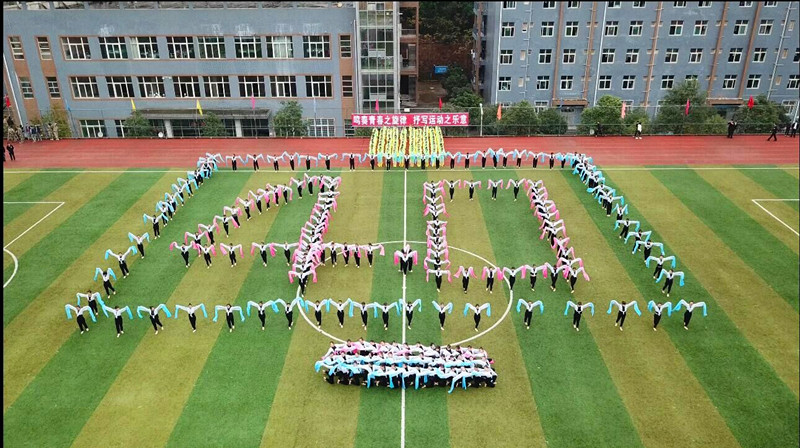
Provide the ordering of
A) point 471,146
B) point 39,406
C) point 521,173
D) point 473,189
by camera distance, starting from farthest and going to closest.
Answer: point 471,146
point 521,173
point 473,189
point 39,406

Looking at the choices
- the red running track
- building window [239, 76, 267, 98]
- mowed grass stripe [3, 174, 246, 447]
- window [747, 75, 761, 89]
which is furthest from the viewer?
window [747, 75, 761, 89]

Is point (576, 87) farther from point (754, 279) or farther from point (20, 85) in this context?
point (20, 85)

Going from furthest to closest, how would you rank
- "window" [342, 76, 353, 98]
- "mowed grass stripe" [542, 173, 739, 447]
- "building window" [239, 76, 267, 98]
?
1. "building window" [239, 76, 267, 98]
2. "window" [342, 76, 353, 98]
3. "mowed grass stripe" [542, 173, 739, 447]

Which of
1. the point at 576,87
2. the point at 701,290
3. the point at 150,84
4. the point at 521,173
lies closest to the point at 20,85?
the point at 150,84

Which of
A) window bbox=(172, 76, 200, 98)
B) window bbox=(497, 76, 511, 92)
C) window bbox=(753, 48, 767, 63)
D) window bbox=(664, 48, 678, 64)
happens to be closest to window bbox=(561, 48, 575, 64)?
window bbox=(497, 76, 511, 92)

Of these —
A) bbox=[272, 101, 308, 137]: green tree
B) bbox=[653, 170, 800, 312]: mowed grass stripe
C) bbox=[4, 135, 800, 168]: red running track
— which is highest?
bbox=[272, 101, 308, 137]: green tree

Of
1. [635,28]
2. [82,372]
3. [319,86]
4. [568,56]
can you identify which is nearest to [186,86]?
[319,86]

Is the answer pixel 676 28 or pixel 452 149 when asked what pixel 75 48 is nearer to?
pixel 452 149

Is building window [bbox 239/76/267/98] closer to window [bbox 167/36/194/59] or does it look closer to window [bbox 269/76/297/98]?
window [bbox 269/76/297/98]
